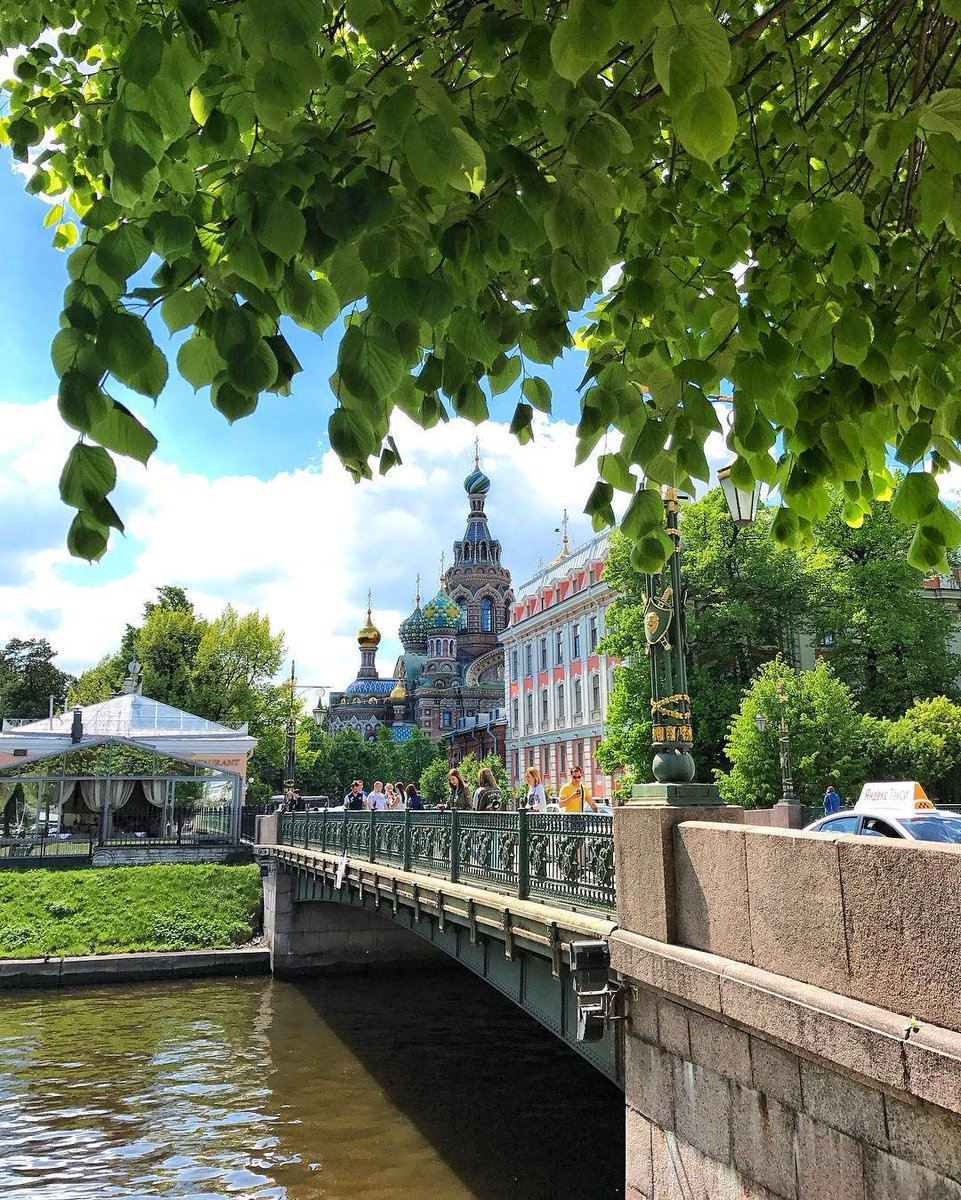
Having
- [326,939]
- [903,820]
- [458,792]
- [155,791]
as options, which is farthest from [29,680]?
[903,820]

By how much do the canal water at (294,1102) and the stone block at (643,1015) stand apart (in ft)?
17.9

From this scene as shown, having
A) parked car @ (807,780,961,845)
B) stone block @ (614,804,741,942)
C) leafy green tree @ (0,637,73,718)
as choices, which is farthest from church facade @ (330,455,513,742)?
stone block @ (614,804,741,942)

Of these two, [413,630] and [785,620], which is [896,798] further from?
[413,630]

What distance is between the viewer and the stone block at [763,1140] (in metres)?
5.09

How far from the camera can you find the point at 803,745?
29.6 meters

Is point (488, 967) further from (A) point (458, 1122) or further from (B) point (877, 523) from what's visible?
(B) point (877, 523)

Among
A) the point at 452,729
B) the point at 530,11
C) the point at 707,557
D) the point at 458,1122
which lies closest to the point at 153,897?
the point at 458,1122

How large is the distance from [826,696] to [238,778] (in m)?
18.9

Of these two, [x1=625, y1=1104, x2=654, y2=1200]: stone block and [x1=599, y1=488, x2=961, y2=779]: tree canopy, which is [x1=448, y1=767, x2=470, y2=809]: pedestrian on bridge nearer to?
[x1=625, y1=1104, x2=654, y2=1200]: stone block

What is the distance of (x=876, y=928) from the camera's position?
4660mm

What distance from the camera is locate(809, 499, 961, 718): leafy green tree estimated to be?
3672 centimetres

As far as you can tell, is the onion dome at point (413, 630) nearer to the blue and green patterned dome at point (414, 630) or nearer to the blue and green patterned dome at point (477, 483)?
A: the blue and green patterned dome at point (414, 630)

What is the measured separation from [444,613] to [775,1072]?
323 ft

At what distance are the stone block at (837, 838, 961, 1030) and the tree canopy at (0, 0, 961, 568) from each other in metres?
1.36
